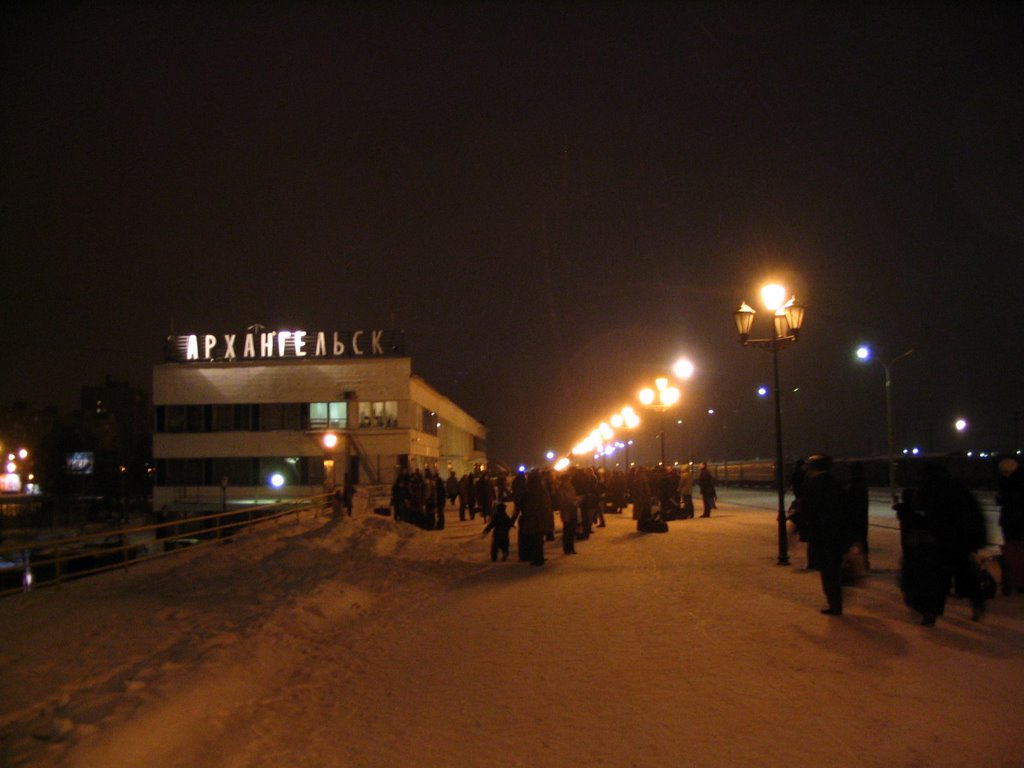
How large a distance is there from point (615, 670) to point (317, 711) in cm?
261

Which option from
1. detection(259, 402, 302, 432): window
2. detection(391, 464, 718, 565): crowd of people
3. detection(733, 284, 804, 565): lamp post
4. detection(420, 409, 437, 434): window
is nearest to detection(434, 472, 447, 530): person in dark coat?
detection(391, 464, 718, 565): crowd of people

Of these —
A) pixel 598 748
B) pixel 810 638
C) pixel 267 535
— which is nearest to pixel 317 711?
pixel 598 748

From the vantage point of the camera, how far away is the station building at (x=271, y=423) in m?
55.9

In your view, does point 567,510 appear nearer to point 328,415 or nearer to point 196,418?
point 328,415

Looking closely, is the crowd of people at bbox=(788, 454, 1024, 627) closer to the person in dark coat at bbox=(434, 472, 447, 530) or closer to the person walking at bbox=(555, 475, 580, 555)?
the person walking at bbox=(555, 475, 580, 555)

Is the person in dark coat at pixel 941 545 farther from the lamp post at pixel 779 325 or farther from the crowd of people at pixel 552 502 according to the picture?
the crowd of people at pixel 552 502

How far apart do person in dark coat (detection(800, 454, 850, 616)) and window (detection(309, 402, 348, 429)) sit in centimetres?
4855

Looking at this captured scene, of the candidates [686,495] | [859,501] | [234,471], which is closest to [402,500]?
[686,495]

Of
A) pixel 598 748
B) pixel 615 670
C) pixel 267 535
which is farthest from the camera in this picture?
pixel 267 535

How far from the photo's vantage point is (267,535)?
22.0 meters

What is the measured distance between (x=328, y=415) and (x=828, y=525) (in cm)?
4955

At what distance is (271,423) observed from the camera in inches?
2224

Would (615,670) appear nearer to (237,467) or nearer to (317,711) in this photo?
(317,711)

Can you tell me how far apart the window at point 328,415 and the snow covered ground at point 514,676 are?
140 feet
